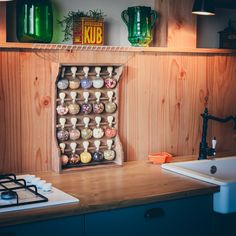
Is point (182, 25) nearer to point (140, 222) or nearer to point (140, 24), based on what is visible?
point (140, 24)

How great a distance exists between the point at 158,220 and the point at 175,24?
1.28 metres

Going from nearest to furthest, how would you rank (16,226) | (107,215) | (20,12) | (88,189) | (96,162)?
(16,226), (107,215), (88,189), (20,12), (96,162)

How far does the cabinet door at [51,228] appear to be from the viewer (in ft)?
6.41

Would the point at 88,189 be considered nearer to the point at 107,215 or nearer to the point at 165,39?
the point at 107,215

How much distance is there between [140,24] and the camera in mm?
2924

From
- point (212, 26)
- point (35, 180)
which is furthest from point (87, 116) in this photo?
point (212, 26)

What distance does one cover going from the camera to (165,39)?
3086 millimetres

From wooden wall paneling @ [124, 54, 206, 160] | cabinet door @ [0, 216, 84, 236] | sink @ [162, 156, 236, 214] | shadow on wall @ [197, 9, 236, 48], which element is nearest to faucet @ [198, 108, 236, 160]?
sink @ [162, 156, 236, 214]

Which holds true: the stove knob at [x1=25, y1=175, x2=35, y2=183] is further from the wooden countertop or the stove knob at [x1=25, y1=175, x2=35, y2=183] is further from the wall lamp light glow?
the wall lamp light glow

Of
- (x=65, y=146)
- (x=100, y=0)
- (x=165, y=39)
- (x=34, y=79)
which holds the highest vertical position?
(x=100, y=0)

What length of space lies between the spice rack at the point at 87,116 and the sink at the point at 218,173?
1.18ft

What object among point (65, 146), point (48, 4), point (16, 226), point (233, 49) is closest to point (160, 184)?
point (65, 146)

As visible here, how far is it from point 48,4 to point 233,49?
132 cm

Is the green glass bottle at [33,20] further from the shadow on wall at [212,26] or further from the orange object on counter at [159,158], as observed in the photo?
the shadow on wall at [212,26]
